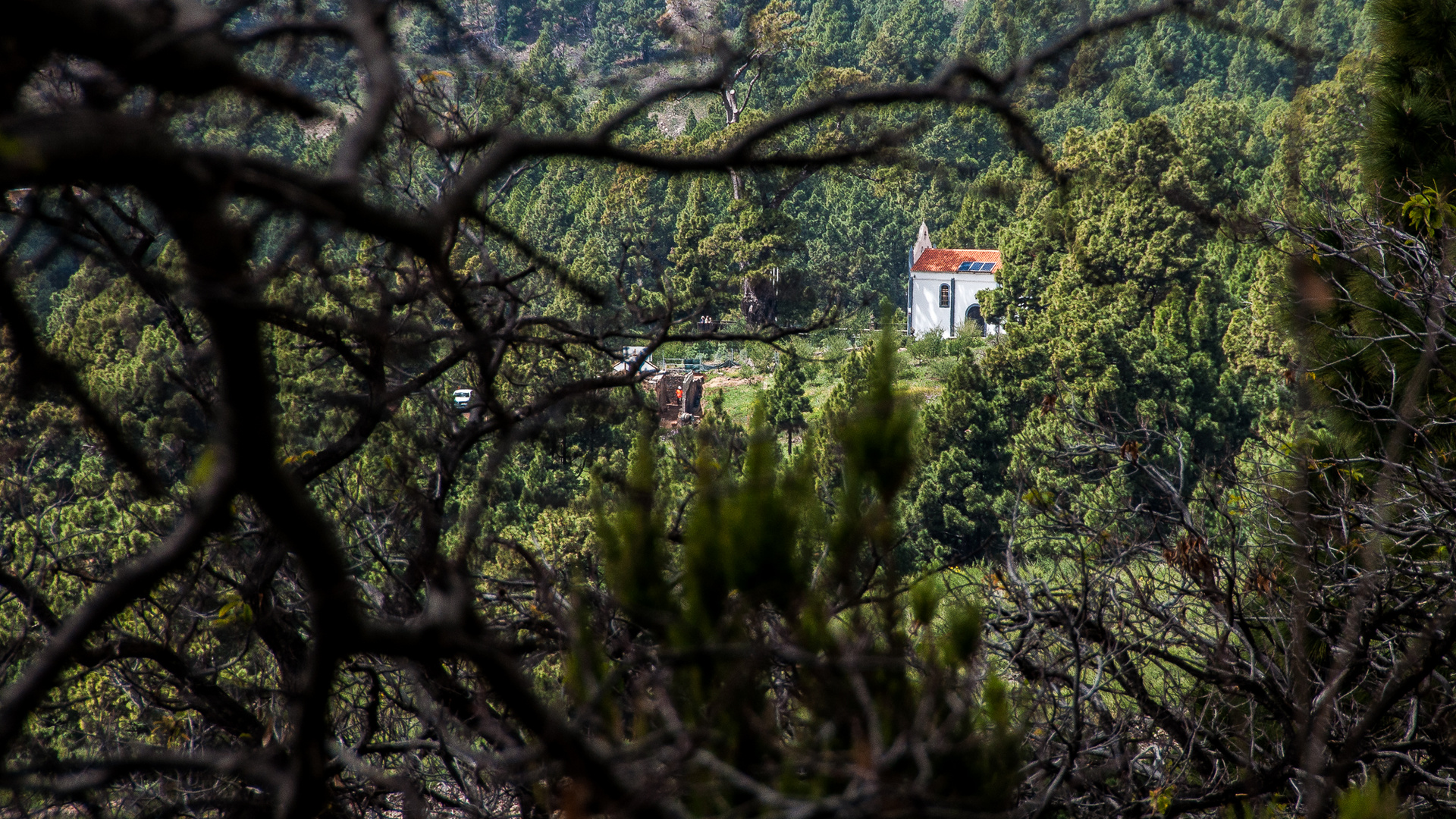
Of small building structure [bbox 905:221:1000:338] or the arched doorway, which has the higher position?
small building structure [bbox 905:221:1000:338]

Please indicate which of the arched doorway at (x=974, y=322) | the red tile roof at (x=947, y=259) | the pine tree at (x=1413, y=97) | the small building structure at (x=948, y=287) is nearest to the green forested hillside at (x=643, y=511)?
the pine tree at (x=1413, y=97)

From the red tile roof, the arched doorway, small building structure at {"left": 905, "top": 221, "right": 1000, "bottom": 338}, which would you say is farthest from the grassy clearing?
the red tile roof

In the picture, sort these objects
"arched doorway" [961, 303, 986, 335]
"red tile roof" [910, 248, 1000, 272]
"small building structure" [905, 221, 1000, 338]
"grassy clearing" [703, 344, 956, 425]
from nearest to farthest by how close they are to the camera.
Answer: "grassy clearing" [703, 344, 956, 425] → "arched doorway" [961, 303, 986, 335] → "small building structure" [905, 221, 1000, 338] → "red tile roof" [910, 248, 1000, 272]

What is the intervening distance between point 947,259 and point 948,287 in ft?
3.47

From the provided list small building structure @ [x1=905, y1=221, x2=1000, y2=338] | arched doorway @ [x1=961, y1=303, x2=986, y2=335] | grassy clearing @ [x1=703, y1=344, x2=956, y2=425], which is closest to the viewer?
grassy clearing @ [x1=703, y1=344, x2=956, y2=425]

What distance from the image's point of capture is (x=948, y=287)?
136ft

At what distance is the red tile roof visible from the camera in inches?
1604

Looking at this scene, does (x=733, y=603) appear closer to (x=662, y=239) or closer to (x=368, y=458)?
(x=368, y=458)

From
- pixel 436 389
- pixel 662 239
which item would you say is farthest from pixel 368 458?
pixel 662 239

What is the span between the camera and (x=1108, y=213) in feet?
89.6

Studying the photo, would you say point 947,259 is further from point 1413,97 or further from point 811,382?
point 1413,97

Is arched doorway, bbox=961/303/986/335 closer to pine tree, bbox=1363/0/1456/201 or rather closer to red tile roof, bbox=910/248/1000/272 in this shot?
red tile roof, bbox=910/248/1000/272

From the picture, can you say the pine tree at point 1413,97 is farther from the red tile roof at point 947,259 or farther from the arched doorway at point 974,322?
the red tile roof at point 947,259

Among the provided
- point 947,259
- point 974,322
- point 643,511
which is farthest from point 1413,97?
point 947,259
